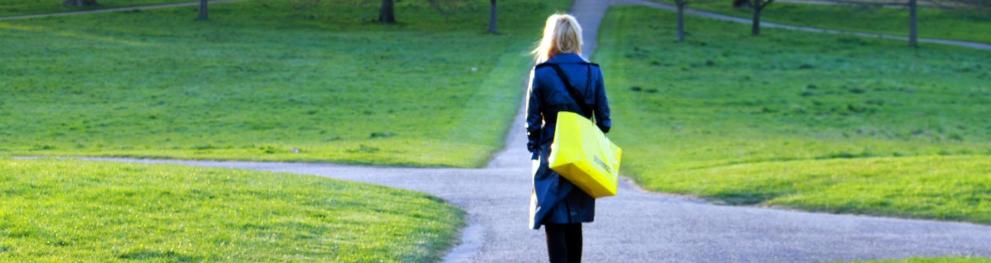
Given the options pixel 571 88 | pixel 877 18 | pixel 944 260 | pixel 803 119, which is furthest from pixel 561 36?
pixel 877 18

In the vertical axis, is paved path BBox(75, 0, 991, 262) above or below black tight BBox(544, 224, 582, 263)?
below

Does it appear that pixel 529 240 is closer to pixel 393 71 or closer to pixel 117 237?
pixel 117 237

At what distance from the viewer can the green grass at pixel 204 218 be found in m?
9.74

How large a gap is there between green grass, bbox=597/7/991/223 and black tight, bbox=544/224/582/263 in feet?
21.2

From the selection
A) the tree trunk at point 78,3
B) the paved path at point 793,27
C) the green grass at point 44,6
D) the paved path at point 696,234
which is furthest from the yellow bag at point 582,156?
the tree trunk at point 78,3

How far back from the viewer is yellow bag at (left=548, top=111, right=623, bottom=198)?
8078 mm

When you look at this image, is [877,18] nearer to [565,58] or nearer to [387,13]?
[387,13]

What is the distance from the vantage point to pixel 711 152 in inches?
899

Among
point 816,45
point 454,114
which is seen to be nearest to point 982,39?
point 816,45

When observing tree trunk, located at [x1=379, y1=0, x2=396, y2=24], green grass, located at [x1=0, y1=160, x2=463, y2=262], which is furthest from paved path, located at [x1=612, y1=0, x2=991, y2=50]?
green grass, located at [x1=0, y1=160, x2=463, y2=262]

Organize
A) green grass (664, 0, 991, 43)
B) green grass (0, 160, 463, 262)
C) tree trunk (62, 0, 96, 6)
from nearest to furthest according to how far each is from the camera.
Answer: green grass (0, 160, 463, 262) → tree trunk (62, 0, 96, 6) → green grass (664, 0, 991, 43)

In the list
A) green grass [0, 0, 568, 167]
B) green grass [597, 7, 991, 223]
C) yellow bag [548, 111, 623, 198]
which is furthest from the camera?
green grass [0, 0, 568, 167]

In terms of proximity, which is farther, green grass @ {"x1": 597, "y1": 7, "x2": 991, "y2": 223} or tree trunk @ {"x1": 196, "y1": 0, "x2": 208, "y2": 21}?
tree trunk @ {"x1": 196, "y1": 0, "x2": 208, "y2": 21}

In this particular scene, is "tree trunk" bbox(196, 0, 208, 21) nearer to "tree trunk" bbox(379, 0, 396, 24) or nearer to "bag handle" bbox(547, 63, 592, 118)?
"tree trunk" bbox(379, 0, 396, 24)
